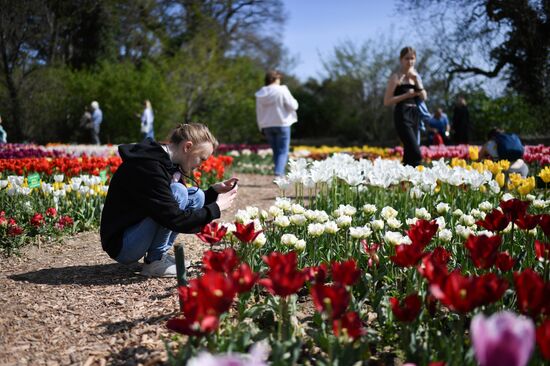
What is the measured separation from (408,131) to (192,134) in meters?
3.61

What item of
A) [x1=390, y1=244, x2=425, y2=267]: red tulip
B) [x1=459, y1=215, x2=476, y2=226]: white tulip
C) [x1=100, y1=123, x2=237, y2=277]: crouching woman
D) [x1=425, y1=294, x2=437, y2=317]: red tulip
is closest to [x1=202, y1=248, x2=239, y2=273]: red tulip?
[x1=390, y1=244, x2=425, y2=267]: red tulip

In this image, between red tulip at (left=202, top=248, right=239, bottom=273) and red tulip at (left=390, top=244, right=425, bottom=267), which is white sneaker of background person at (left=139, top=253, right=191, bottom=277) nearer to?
red tulip at (left=202, top=248, right=239, bottom=273)

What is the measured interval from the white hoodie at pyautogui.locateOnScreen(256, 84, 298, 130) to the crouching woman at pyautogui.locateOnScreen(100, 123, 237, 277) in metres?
4.38

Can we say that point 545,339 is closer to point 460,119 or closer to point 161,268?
point 161,268

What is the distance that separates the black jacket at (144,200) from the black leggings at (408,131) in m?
3.56

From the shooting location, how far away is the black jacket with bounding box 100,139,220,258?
294 cm

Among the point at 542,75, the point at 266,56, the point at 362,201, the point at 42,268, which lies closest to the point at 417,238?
the point at 362,201

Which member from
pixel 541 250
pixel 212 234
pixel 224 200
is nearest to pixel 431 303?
pixel 541 250

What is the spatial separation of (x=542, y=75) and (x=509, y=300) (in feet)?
52.0

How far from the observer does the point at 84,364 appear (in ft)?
6.86

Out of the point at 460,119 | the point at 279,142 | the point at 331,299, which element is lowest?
the point at 331,299

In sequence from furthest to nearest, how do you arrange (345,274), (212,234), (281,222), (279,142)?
(279,142)
(281,222)
(212,234)
(345,274)

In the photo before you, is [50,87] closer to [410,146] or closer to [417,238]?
[410,146]

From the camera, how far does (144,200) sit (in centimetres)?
296
